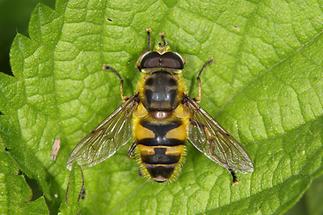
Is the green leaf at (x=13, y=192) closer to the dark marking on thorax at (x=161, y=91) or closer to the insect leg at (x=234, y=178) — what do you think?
the dark marking on thorax at (x=161, y=91)

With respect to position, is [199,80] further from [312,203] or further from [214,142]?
[312,203]

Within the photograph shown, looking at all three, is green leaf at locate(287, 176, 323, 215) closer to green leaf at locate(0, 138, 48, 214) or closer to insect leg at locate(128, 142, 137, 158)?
insect leg at locate(128, 142, 137, 158)

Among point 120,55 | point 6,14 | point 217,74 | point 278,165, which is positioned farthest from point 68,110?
point 6,14

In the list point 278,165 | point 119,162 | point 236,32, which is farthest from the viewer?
point 119,162

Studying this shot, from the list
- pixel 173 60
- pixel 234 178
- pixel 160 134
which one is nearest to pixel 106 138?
pixel 160 134

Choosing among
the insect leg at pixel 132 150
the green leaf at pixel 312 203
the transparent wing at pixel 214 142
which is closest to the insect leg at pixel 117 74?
the insect leg at pixel 132 150

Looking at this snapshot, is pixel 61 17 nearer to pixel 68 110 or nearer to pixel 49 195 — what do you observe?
pixel 68 110
